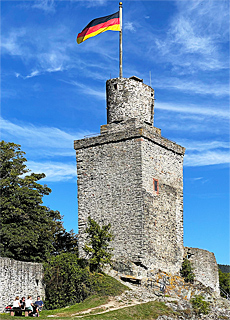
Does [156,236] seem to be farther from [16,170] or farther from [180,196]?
[16,170]

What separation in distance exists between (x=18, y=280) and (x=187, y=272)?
10.9m

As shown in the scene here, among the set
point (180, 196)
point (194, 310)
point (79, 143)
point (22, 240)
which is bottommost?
point (194, 310)

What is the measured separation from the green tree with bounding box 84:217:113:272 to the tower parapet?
6.76 m

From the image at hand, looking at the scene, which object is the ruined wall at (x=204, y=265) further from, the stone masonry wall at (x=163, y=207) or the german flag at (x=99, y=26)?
the german flag at (x=99, y=26)

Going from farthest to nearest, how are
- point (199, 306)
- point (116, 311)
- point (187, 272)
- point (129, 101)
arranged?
point (129, 101), point (187, 272), point (199, 306), point (116, 311)

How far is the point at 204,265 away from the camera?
37656 millimetres

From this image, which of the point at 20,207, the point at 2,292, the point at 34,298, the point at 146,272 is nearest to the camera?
the point at 2,292

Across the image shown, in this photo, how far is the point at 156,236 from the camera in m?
33.9

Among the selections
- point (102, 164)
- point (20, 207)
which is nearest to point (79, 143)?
point (102, 164)

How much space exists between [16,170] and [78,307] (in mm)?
10018

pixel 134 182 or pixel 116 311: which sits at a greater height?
pixel 134 182

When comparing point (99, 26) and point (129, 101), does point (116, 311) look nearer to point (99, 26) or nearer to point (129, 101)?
point (129, 101)

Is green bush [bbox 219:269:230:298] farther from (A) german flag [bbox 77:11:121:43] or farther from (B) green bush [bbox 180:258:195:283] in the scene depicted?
(A) german flag [bbox 77:11:121:43]

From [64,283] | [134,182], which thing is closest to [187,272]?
[134,182]
